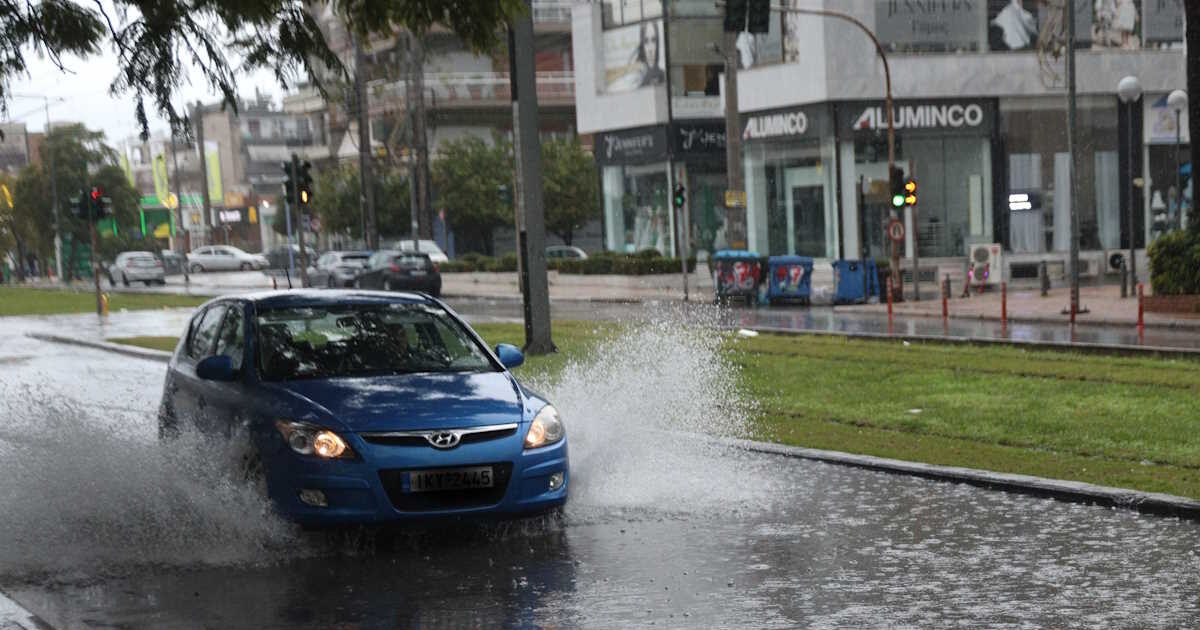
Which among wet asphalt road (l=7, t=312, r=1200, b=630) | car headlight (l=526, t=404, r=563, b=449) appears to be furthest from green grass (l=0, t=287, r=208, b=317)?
car headlight (l=526, t=404, r=563, b=449)

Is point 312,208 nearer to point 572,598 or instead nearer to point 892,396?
point 892,396

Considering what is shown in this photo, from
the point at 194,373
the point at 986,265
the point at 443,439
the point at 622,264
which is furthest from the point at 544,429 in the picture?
the point at 622,264

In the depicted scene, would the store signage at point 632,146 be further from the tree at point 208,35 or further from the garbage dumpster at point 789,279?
the tree at point 208,35

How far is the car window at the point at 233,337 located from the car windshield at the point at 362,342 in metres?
0.17

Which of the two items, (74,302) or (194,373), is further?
(74,302)

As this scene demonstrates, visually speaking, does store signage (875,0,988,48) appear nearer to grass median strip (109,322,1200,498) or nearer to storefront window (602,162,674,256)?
storefront window (602,162,674,256)

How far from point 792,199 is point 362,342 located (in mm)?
40990

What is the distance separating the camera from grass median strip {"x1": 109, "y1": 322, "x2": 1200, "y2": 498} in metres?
11.6

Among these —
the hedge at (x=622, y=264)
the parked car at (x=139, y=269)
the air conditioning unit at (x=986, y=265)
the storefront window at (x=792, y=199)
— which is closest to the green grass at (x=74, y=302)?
the parked car at (x=139, y=269)

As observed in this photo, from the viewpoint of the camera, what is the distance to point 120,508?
9.28 metres

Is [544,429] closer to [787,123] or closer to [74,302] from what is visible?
[787,123]

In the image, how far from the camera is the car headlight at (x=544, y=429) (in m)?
8.61

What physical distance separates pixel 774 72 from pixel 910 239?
6771mm

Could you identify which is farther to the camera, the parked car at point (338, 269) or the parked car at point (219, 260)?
the parked car at point (219, 260)
